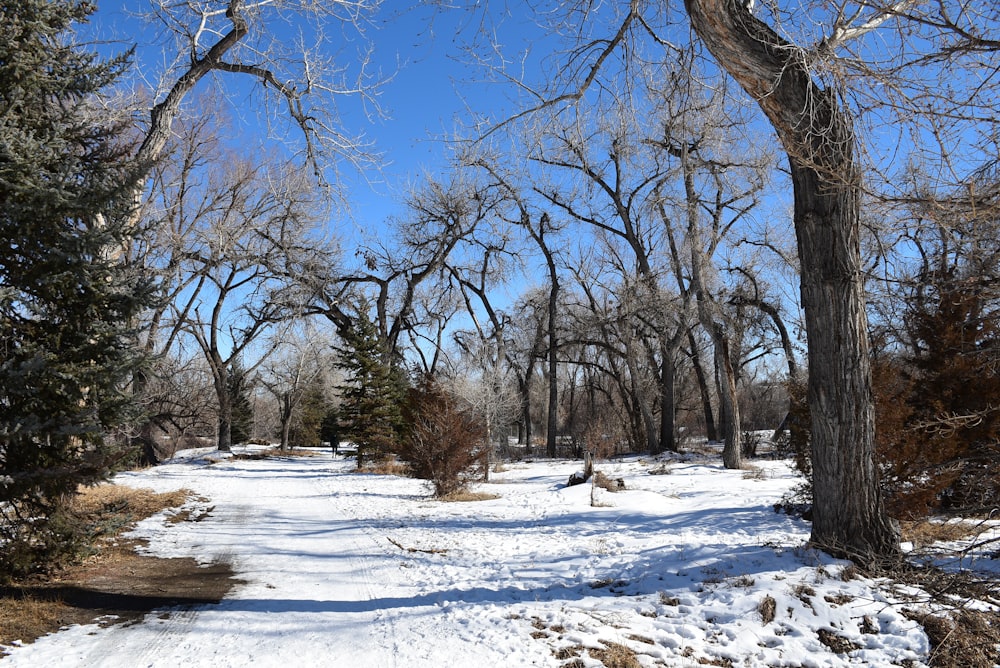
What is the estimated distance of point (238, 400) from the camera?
39.6m

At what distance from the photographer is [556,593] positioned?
6.16 meters

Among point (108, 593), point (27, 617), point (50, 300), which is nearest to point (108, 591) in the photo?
point (108, 593)

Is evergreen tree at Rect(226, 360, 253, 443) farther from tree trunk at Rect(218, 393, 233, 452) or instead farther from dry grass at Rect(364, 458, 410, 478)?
dry grass at Rect(364, 458, 410, 478)

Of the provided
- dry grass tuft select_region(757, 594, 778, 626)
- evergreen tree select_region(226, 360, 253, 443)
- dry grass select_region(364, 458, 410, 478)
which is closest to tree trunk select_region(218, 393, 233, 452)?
evergreen tree select_region(226, 360, 253, 443)

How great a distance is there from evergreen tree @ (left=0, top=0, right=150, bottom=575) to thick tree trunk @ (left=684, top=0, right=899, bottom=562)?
241 inches

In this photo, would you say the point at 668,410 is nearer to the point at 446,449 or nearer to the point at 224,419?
the point at 446,449

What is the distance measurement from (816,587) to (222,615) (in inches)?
207

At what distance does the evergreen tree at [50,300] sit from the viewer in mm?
5453

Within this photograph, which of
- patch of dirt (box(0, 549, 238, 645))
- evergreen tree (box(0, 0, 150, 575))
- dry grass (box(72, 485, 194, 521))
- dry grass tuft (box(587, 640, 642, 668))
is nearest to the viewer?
dry grass tuft (box(587, 640, 642, 668))

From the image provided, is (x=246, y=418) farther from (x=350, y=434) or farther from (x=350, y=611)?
(x=350, y=611)

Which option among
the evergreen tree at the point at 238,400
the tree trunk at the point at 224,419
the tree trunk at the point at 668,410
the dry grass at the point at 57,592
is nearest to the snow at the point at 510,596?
the dry grass at the point at 57,592

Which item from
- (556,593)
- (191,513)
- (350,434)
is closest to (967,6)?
(556,593)

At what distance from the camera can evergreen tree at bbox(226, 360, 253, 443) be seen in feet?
111

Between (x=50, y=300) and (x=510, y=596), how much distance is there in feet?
17.5
